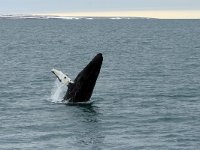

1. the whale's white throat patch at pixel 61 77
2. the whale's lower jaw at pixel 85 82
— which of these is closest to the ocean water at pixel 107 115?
the whale's lower jaw at pixel 85 82

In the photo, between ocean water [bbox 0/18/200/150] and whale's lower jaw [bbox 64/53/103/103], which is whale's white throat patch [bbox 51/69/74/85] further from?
ocean water [bbox 0/18/200/150]

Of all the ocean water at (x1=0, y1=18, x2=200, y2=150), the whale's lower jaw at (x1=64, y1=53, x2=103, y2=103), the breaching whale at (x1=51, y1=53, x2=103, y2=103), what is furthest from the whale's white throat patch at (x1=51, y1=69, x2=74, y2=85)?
the ocean water at (x1=0, y1=18, x2=200, y2=150)

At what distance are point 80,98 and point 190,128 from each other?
10781 mm

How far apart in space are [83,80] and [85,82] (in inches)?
8.2

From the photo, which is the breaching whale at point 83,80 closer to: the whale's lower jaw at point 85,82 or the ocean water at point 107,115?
the whale's lower jaw at point 85,82

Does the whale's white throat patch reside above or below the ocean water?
above

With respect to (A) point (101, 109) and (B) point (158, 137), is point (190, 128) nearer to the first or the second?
(B) point (158, 137)

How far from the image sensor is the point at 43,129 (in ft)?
122

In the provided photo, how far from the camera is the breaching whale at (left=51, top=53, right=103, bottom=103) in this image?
1694 inches

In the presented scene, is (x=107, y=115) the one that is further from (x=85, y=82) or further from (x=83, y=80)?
(x=83, y=80)

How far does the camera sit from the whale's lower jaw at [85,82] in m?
43.0

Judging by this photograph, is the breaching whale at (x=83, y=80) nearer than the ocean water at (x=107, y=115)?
No

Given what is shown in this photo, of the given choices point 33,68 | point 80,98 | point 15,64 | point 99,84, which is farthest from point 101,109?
point 15,64

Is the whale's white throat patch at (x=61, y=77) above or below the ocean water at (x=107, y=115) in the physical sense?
above
